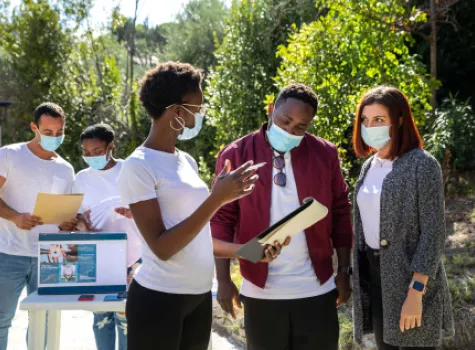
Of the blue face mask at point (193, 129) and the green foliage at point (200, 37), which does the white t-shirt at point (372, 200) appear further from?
the green foliage at point (200, 37)

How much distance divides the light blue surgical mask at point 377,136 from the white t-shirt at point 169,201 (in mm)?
979

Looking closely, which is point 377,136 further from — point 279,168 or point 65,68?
point 65,68

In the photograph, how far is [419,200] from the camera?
2.92 metres

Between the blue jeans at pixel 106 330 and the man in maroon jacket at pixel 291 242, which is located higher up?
the man in maroon jacket at pixel 291 242

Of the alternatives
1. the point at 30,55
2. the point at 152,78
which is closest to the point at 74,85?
the point at 30,55

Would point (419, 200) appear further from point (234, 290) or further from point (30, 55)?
point (30, 55)

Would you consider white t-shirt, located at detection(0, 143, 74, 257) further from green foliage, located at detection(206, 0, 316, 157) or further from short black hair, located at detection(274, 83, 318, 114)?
green foliage, located at detection(206, 0, 316, 157)

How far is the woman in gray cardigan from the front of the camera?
9.51ft

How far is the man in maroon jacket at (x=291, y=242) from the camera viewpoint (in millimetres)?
3014

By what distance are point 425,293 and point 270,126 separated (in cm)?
111

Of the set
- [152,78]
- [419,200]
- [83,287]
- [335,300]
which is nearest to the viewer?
[152,78]

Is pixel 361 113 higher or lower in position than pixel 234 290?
higher

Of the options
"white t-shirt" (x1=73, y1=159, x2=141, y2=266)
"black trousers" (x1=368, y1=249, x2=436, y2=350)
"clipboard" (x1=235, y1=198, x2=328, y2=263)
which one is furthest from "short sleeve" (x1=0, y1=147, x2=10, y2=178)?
"black trousers" (x1=368, y1=249, x2=436, y2=350)

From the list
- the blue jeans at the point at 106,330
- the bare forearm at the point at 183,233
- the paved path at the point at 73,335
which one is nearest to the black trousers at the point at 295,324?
the bare forearm at the point at 183,233
